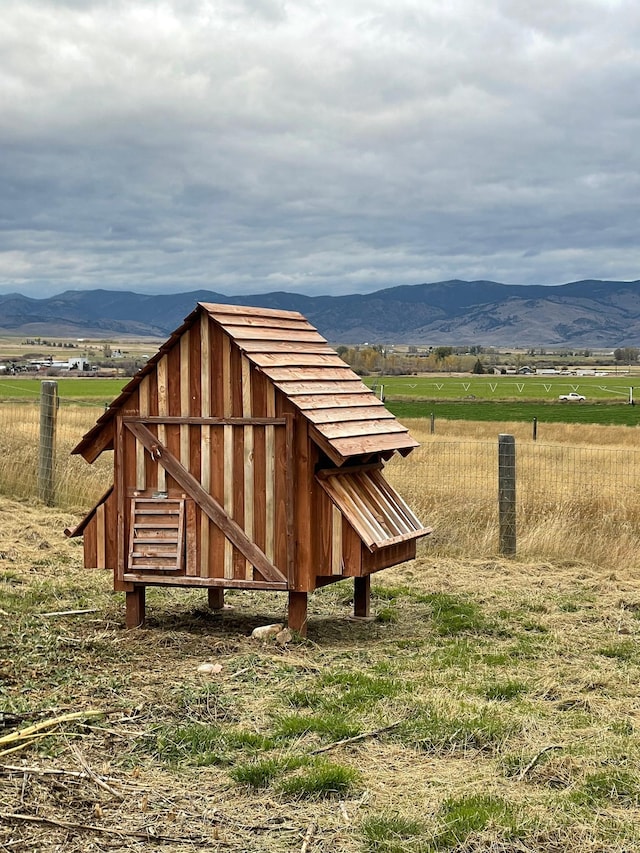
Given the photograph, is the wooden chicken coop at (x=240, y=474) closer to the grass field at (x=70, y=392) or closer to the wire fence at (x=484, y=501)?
the wire fence at (x=484, y=501)

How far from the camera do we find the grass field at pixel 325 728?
15.9 ft

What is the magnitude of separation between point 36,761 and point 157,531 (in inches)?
127

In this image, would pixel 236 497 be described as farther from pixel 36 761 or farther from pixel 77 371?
pixel 77 371

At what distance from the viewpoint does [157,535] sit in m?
8.73

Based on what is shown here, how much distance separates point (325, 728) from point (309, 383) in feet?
11.0

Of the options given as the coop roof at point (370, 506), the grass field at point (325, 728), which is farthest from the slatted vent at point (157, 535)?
the coop roof at point (370, 506)

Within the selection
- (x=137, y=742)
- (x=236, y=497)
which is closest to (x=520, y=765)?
(x=137, y=742)

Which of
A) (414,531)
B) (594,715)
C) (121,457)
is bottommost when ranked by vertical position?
(594,715)

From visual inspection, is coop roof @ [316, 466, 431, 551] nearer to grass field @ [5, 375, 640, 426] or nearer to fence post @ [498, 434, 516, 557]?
fence post @ [498, 434, 516, 557]

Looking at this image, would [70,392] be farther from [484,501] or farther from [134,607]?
[134,607]

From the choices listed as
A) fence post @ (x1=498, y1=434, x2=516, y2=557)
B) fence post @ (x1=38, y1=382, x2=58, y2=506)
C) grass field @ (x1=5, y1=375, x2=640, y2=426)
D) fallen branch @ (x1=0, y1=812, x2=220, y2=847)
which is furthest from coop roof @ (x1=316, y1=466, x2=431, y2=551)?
grass field @ (x1=5, y1=375, x2=640, y2=426)

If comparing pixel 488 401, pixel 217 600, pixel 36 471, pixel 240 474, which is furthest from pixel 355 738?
pixel 488 401

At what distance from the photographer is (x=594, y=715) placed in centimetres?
654

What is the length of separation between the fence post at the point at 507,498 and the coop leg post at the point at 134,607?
5161mm
